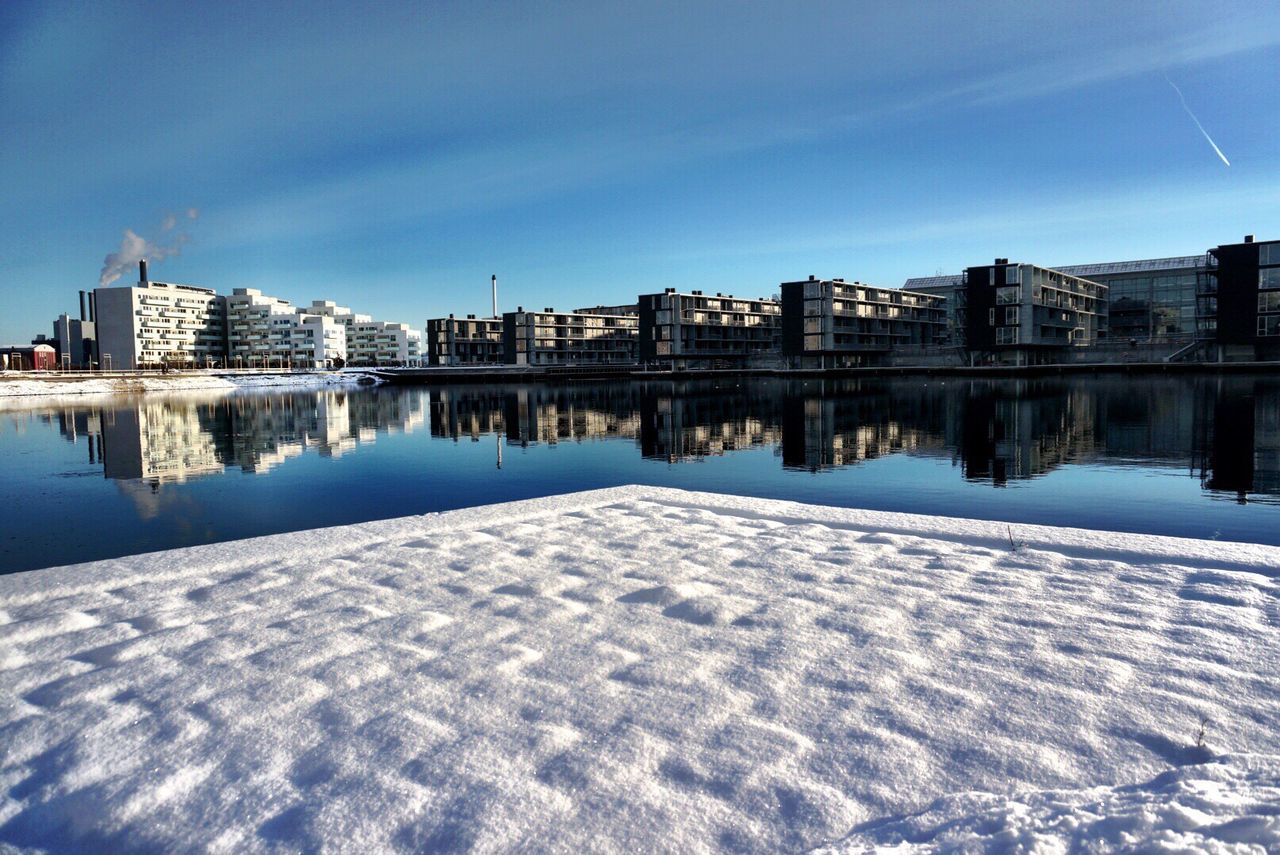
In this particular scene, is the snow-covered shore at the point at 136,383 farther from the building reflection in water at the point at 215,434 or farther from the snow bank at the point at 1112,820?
the snow bank at the point at 1112,820

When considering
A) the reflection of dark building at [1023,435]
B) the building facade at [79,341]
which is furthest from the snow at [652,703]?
the building facade at [79,341]

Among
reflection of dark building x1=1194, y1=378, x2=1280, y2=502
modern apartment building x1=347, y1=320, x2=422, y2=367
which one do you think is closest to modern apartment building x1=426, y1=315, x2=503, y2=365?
modern apartment building x1=347, y1=320, x2=422, y2=367

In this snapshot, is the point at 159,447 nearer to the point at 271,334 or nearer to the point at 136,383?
the point at 136,383

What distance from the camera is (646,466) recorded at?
62.5 ft

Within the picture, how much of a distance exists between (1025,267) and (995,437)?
6788 centimetres

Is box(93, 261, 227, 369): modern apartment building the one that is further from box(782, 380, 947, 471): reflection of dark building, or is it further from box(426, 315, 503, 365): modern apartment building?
box(782, 380, 947, 471): reflection of dark building

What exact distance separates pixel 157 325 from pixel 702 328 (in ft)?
314

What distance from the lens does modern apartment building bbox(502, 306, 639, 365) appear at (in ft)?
413

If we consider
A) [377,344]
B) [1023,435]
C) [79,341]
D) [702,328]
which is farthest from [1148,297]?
[79,341]

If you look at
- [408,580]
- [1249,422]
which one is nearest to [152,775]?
[408,580]

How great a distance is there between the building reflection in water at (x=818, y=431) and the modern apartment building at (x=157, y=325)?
101 m

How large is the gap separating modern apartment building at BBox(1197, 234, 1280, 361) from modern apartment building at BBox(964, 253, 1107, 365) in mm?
15383

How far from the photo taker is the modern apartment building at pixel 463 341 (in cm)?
14000

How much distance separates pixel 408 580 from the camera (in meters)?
7.07
